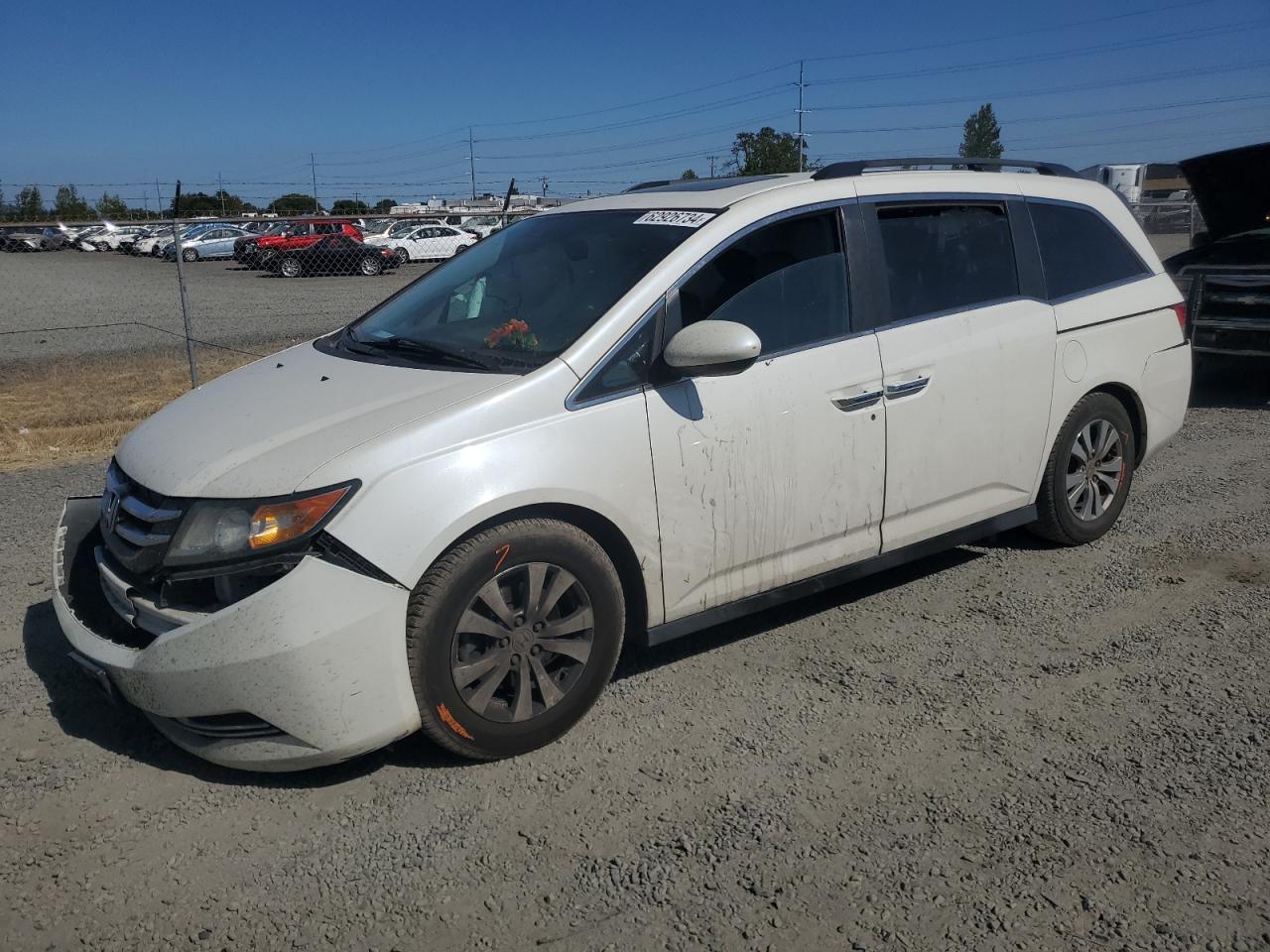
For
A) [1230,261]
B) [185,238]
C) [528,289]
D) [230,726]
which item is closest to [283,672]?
[230,726]

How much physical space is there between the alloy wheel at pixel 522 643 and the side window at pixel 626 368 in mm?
605

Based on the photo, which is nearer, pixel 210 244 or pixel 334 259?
pixel 334 259

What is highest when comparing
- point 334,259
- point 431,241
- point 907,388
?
point 431,241

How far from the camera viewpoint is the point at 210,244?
128 feet

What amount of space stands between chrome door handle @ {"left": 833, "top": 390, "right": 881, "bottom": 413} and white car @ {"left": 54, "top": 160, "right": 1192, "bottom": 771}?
0.01 m

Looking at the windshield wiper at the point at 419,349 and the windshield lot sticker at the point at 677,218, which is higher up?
the windshield lot sticker at the point at 677,218

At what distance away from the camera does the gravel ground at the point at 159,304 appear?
49.9 ft

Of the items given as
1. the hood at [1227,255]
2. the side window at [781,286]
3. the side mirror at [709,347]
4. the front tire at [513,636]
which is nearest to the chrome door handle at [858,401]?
the side window at [781,286]

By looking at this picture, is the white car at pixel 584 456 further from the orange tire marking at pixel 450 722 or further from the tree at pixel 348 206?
the tree at pixel 348 206

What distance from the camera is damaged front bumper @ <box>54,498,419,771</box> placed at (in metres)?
3.03

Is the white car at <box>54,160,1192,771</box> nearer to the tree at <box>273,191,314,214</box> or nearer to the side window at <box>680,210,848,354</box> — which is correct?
the side window at <box>680,210,848,354</box>

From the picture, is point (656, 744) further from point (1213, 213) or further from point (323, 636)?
Result: point (1213, 213)

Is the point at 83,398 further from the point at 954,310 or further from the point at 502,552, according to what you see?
the point at 954,310

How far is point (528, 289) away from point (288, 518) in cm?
152
